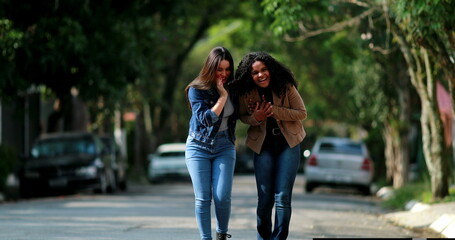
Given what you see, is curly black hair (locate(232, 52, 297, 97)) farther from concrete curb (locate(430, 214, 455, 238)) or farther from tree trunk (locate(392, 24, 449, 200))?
tree trunk (locate(392, 24, 449, 200))

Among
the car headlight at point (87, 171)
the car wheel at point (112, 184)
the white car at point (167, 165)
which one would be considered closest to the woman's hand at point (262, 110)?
the car headlight at point (87, 171)

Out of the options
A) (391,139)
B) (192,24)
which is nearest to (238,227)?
(391,139)

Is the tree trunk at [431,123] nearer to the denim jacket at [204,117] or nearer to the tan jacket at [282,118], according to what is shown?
the tan jacket at [282,118]

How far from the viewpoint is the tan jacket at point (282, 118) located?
8.92 metres

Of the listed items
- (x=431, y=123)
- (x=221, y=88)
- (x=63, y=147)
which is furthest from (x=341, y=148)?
(x=221, y=88)

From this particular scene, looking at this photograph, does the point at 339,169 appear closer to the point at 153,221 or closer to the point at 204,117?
the point at 153,221

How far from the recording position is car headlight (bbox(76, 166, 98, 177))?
2295cm

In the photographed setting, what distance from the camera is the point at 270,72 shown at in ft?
29.4

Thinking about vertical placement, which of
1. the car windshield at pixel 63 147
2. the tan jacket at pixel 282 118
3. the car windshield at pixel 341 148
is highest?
the tan jacket at pixel 282 118

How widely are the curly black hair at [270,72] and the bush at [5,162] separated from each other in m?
13.6

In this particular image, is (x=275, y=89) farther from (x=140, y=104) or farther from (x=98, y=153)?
(x=140, y=104)

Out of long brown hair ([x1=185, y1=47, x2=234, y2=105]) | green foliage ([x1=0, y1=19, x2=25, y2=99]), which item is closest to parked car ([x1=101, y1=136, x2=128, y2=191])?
green foliage ([x1=0, y1=19, x2=25, y2=99])

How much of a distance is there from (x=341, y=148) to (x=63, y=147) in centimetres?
801

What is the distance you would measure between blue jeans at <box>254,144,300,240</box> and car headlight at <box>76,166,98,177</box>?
14.3 m
